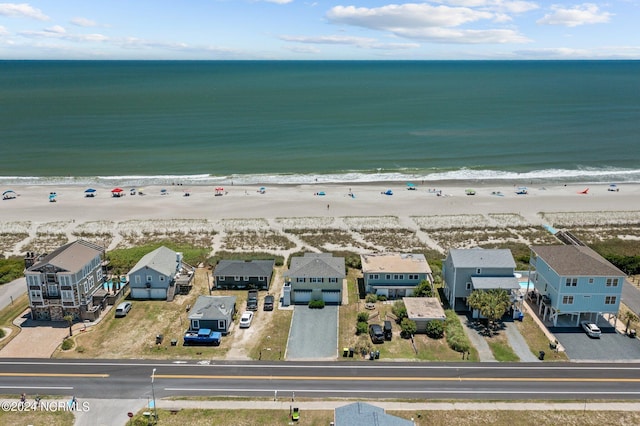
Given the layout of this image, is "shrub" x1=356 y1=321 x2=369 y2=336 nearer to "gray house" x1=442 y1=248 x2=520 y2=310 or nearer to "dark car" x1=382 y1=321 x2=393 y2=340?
"dark car" x1=382 y1=321 x2=393 y2=340

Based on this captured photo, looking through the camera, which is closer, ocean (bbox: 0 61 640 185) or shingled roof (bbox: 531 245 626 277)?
shingled roof (bbox: 531 245 626 277)

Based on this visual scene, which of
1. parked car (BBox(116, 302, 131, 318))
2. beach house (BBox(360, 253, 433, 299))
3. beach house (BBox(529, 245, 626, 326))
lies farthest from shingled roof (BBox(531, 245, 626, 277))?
parked car (BBox(116, 302, 131, 318))

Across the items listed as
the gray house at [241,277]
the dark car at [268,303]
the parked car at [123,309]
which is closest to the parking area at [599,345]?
the dark car at [268,303]

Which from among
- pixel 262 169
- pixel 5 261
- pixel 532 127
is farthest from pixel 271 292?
pixel 532 127

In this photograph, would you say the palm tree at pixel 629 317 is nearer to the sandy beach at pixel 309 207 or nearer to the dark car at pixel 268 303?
the sandy beach at pixel 309 207

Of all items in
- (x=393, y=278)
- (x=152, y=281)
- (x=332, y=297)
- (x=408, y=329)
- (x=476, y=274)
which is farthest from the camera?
(x=393, y=278)

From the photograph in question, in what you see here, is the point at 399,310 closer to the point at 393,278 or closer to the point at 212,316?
the point at 393,278

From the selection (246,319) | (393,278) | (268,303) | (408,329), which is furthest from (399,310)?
(246,319)
